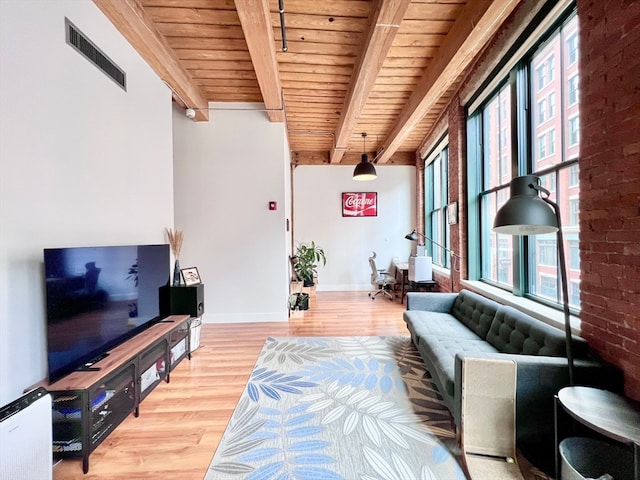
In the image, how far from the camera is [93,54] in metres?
2.13

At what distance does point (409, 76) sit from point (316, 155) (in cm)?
343

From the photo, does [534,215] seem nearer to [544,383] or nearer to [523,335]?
[544,383]

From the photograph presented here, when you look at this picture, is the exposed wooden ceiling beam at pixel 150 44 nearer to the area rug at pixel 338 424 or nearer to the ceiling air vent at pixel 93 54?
the ceiling air vent at pixel 93 54

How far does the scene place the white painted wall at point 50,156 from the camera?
1.51 meters

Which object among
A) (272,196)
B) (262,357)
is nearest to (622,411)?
(262,357)

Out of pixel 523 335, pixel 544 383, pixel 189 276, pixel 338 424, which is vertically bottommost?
pixel 338 424

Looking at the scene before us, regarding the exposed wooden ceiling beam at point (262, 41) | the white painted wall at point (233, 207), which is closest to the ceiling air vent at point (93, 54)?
the exposed wooden ceiling beam at point (262, 41)

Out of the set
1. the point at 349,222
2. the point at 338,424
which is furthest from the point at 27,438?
the point at 349,222

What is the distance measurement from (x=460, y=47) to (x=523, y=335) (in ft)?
8.42

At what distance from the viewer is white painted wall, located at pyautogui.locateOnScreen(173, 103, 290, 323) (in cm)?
423

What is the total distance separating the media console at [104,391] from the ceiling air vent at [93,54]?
87.1 inches

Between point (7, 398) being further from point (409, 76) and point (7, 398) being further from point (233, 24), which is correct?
point (409, 76)

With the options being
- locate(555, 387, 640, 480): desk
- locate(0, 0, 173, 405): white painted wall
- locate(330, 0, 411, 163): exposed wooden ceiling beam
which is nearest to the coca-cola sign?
locate(330, 0, 411, 163): exposed wooden ceiling beam

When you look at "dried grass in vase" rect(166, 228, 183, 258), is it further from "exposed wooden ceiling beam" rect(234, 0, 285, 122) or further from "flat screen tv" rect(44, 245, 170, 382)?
"exposed wooden ceiling beam" rect(234, 0, 285, 122)
